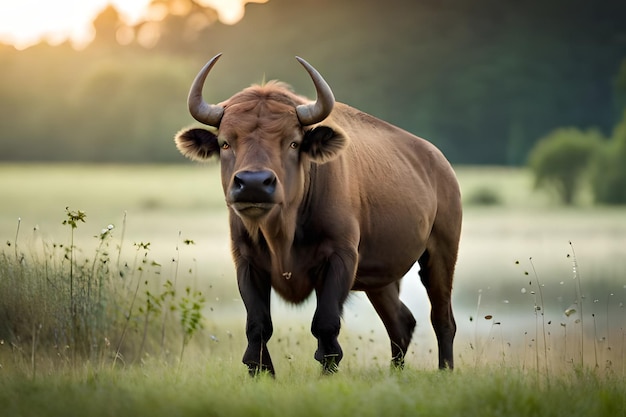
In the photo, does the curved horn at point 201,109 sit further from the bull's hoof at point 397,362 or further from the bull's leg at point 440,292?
the bull's leg at point 440,292

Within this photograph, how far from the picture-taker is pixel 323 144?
902cm

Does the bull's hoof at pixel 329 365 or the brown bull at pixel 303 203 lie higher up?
the brown bull at pixel 303 203

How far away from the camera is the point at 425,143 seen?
1188 cm

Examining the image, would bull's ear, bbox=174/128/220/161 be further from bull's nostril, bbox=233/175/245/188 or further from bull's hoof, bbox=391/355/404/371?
bull's hoof, bbox=391/355/404/371

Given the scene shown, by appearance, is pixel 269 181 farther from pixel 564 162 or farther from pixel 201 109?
pixel 564 162

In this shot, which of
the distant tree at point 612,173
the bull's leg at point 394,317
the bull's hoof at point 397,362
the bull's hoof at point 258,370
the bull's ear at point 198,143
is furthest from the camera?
the distant tree at point 612,173

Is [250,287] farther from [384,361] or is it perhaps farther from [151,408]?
[384,361]

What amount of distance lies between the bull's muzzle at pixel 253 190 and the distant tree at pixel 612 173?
5984cm

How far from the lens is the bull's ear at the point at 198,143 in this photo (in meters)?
9.16

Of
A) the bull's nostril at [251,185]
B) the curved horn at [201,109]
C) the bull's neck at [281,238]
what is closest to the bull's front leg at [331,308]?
the bull's neck at [281,238]

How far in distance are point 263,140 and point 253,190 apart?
645 millimetres

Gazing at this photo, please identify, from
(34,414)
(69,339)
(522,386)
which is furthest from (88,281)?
(522,386)

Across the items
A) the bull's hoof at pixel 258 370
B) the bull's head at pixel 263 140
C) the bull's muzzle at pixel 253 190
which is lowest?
the bull's hoof at pixel 258 370

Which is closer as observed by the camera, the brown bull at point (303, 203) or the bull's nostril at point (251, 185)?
the bull's nostril at point (251, 185)
